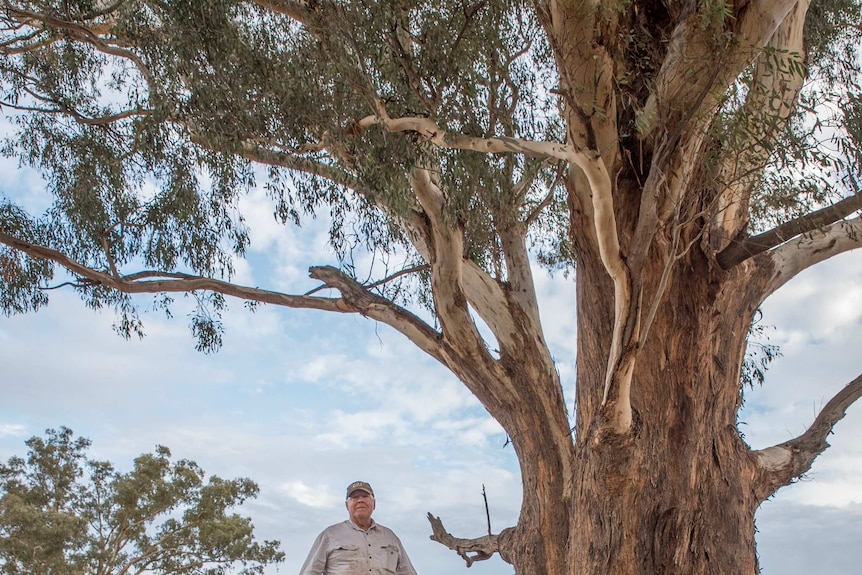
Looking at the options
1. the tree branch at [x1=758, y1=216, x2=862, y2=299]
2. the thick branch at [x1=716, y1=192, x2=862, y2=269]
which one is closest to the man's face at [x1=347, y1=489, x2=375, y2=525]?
the thick branch at [x1=716, y1=192, x2=862, y2=269]

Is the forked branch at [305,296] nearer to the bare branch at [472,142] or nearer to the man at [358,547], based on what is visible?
the bare branch at [472,142]

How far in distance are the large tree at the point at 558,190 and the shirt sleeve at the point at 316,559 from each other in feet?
4.98

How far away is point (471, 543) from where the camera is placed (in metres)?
6.80

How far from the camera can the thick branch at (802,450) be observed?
18.4 ft

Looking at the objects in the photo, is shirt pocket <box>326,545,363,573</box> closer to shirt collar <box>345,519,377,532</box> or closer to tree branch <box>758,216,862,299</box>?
shirt collar <box>345,519,377,532</box>

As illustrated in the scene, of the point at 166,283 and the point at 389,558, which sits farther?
the point at 166,283

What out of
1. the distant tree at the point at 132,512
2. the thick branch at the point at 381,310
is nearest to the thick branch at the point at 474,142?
the thick branch at the point at 381,310

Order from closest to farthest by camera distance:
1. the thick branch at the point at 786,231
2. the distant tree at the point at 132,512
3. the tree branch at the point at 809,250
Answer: the thick branch at the point at 786,231 < the tree branch at the point at 809,250 < the distant tree at the point at 132,512

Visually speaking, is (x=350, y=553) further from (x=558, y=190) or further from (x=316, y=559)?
(x=558, y=190)

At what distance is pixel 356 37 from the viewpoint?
5.45m

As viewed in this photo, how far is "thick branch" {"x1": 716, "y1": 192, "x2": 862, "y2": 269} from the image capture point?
4.79m

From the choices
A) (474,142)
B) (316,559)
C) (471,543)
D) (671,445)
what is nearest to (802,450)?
(671,445)

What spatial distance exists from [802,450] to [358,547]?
3.36 meters

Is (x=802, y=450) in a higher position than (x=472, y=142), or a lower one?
lower
